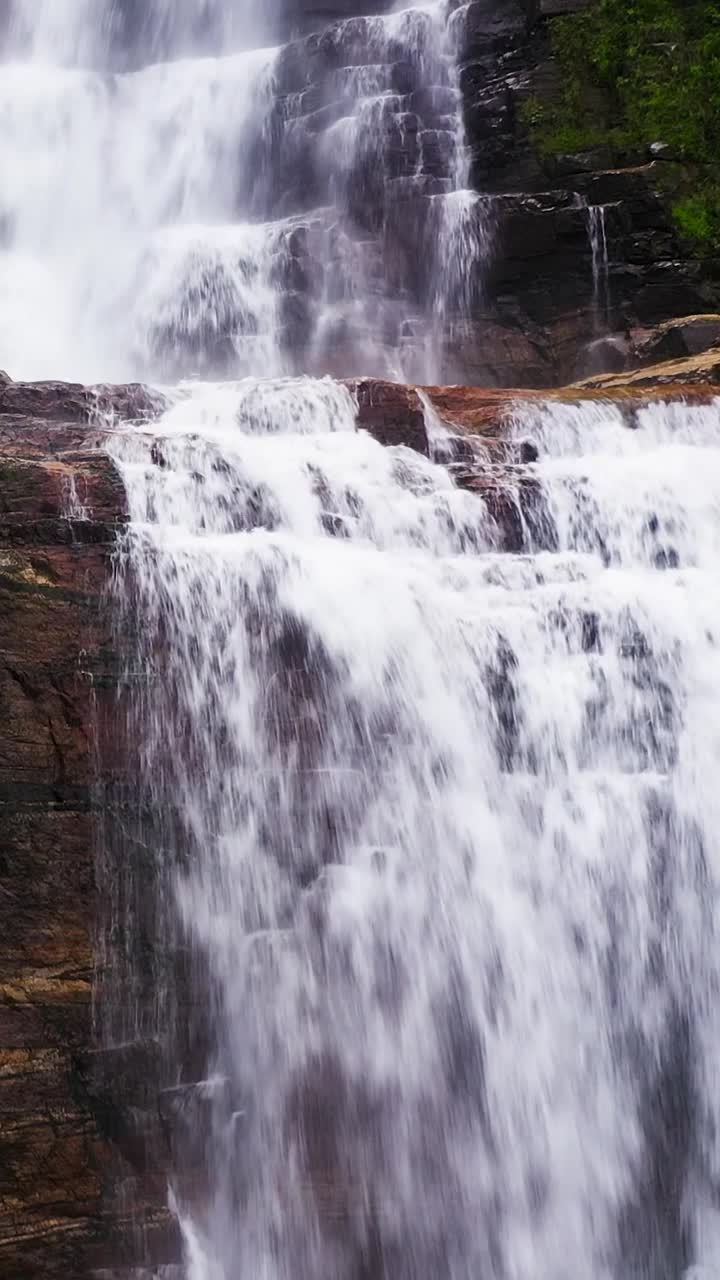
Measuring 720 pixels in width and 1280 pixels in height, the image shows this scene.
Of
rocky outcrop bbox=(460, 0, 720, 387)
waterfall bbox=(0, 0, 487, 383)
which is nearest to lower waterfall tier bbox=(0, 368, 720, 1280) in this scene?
rocky outcrop bbox=(460, 0, 720, 387)

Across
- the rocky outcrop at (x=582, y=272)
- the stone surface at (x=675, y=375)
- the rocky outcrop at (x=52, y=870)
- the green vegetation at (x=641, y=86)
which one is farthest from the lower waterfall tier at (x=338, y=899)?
the green vegetation at (x=641, y=86)

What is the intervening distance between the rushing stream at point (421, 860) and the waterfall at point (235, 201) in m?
7.32

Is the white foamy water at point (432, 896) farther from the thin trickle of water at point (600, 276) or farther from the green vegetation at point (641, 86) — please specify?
the green vegetation at point (641, 86)

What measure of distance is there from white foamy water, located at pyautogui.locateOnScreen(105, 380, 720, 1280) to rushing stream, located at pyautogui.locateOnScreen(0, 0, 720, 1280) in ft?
0.06

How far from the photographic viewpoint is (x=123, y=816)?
7.26 meters

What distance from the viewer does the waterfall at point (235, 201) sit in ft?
57.4

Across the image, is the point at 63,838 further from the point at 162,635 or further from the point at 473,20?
the point at 473,20

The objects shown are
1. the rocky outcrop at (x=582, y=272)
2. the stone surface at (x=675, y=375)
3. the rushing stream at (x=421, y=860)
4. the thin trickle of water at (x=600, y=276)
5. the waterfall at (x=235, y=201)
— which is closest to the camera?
the rushing stream at (x=421, y=860)

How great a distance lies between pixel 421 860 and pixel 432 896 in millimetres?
235

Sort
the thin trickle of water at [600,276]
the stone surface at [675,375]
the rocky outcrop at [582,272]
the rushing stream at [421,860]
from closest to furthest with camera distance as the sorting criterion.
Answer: the rushing stream at [421,860], the stone surface at [675,375], the rocky outcrop at [582,272], the thin trickle of water at [600,276]

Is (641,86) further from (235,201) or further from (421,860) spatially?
(421,860)

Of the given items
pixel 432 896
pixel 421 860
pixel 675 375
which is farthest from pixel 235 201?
pixel 432 896

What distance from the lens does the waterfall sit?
17500 millimetres

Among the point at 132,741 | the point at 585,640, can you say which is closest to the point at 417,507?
the point at 585,640
